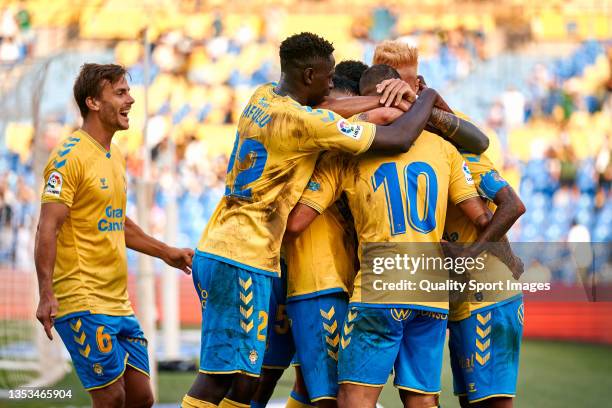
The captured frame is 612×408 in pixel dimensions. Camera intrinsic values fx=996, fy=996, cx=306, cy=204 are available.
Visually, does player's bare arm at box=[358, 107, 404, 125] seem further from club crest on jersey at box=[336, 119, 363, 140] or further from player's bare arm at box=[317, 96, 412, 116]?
club crest on jersey at box=[336, 119, 363, 140]

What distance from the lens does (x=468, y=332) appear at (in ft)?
16.4

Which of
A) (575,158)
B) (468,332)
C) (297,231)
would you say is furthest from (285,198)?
(575,158)

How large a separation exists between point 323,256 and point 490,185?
0.91 meters

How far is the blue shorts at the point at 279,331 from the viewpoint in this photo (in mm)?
5004

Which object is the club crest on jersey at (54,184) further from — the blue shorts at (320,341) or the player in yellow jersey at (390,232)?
the blue shorts at (320,341)

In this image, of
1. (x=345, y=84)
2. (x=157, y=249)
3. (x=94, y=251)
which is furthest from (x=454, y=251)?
(x=94, y=251)

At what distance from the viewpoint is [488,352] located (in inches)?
195

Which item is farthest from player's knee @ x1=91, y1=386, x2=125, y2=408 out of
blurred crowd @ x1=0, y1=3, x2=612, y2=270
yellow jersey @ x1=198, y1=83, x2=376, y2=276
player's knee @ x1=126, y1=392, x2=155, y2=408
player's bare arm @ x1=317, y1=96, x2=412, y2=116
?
blurred crowd @ x1=0, y1=3, x2=612, y2=270

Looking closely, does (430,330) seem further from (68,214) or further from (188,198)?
(188,198)

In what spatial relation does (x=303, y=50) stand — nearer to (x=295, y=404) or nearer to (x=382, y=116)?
(x=382, y=116)

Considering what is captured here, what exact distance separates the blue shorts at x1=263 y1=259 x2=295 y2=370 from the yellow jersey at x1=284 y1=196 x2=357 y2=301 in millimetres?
112

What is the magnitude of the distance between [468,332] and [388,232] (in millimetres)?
754

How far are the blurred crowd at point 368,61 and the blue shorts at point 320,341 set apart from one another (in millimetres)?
11364

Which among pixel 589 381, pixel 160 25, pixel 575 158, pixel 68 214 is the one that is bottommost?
pixel 589 381
